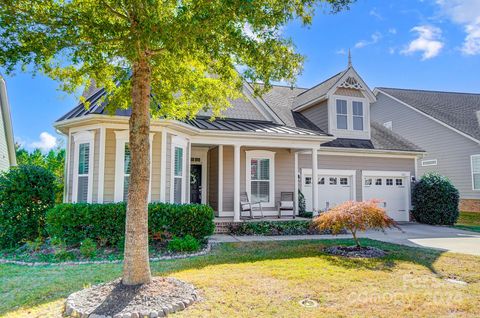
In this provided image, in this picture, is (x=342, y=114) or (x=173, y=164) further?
(x=342, y=114)

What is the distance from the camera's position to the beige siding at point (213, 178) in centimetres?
1363

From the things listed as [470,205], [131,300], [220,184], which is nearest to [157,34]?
[131,300]

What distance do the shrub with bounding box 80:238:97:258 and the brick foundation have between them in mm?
18314

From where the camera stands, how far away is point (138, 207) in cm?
510

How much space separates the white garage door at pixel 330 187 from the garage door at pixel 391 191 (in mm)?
791

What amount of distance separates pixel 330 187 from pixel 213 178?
5.24m

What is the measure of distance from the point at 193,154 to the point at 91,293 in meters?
9.39

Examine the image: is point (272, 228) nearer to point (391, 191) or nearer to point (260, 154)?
point (260, 154)

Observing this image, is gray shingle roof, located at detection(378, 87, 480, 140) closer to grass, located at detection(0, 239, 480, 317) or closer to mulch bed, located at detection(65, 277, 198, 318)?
grass, located at detection(0, 239, 480, 317)

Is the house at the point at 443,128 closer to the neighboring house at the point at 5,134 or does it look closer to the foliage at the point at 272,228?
the foliage at the point at 272,228

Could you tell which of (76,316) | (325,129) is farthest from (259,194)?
(76,316)

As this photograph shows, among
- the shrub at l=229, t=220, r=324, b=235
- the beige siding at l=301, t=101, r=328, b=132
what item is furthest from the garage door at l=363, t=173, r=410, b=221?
→ the shrub at l=229, t=220, r=324, b=235

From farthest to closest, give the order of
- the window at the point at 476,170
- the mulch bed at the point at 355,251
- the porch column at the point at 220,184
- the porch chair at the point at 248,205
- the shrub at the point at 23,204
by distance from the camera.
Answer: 1. the window at the point at 476,170
2. the porch column at the point at 220,184
3. the porch chair at the point at 248,205
4. the shrub at the point at 23,204
5. the mulch bed at the point at 355,251

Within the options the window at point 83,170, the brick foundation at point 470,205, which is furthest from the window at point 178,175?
the brick foundation at point 470,205
